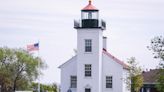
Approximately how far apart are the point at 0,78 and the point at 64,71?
30.9 metres

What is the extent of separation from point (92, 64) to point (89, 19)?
4.99 meters

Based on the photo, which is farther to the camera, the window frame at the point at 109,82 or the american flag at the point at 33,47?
the american flag at the point at 33,47

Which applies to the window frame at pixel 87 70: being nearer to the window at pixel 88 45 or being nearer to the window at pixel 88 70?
the window at pixel 88 70

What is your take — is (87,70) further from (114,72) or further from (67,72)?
(114,72)

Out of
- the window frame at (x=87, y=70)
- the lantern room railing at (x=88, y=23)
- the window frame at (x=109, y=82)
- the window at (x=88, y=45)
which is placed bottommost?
the window frame at (x=109, y=82)

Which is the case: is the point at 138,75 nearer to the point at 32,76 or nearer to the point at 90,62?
the point at 90,62

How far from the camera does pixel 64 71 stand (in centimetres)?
7625

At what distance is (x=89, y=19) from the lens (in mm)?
75125

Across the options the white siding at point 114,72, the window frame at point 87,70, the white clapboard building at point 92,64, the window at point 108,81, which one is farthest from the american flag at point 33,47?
the window at point 108,81

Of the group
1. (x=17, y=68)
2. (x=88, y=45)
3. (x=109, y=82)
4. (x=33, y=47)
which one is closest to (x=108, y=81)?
(x=109, y=82)

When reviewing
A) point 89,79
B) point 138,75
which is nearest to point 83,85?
point 89,79

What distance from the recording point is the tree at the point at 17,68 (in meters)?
104

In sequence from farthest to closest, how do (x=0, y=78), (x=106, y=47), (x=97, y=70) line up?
(x=0, y=78) < (x=106, y=47) < (x=97, y=70)

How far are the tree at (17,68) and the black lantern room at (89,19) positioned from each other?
31.2 meters
